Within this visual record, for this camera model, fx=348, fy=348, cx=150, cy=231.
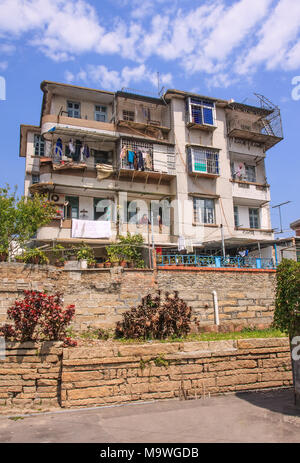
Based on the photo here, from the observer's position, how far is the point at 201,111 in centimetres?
2442

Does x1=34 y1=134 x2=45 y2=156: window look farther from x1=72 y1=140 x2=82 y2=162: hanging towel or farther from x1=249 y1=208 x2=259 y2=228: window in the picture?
x1=249 y1=208 x2=259 y2=228: window

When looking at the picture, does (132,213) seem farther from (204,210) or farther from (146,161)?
(204,210)

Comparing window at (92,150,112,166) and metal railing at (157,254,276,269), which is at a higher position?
A: window at (92,150,112,166)

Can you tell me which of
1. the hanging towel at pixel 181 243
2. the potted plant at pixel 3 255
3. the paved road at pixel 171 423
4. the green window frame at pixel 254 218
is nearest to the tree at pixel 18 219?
the potted plant at pixel 3 255

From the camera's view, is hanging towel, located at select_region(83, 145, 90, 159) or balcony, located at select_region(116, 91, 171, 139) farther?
balcony, located at select_region(116, 91, 171, 139)

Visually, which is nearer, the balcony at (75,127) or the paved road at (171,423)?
the paved road at (171,423)

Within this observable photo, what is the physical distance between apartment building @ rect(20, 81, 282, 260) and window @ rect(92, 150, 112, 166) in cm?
7

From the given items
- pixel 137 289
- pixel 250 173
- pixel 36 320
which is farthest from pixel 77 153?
pixel 36 320

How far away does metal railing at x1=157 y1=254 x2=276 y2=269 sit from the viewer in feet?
57.6

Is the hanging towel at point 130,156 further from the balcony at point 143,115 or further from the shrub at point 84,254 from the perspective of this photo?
the shrub at point 84,254

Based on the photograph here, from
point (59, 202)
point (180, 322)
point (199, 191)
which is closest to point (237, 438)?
point (180, 322)

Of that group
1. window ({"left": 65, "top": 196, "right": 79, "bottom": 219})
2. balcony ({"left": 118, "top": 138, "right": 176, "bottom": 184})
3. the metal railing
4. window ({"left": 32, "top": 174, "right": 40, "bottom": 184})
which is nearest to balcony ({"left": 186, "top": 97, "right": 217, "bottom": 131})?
balcony ({"left": 118, "top": 138, "right": 176, "bottom": 184})

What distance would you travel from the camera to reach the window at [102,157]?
2277 centimetres

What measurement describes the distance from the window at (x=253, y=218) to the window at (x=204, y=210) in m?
3.58
